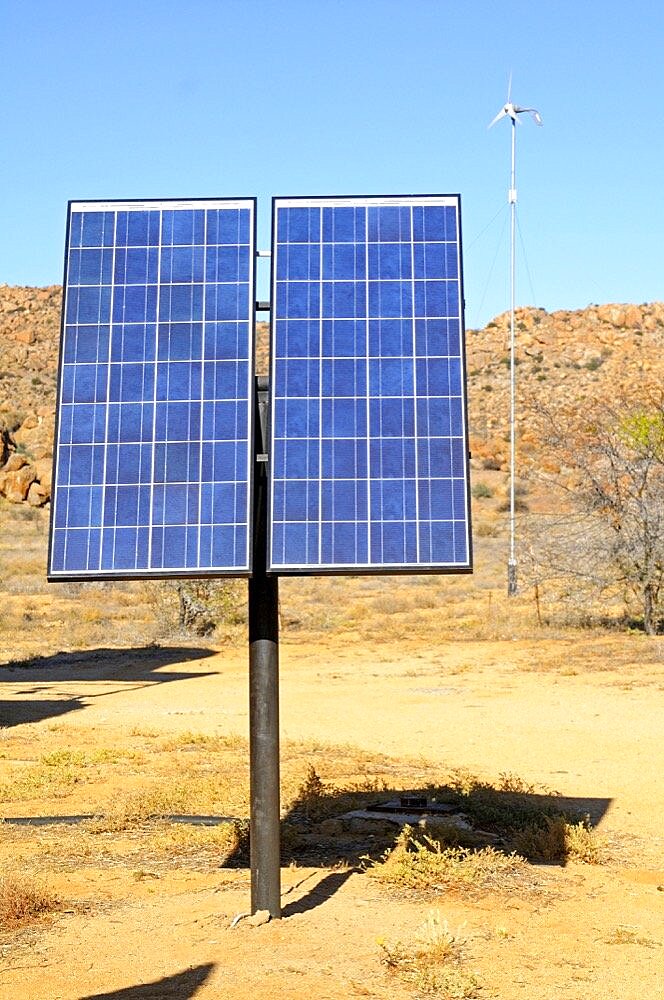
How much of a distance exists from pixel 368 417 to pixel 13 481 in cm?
6152

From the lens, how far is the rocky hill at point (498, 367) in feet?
253

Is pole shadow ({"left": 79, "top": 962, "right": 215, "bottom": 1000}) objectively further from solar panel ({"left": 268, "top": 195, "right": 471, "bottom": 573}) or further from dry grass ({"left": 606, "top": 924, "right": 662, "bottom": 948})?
dry grass ({"left": 606, "top": 924, "right": 662, "bottom": 948})

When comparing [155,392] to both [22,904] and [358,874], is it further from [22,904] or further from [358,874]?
[358,874]

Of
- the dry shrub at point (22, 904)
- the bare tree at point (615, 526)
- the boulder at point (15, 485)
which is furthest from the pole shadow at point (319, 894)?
the boulder at point (15, 485)

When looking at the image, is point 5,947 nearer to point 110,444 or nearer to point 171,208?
point 110,444

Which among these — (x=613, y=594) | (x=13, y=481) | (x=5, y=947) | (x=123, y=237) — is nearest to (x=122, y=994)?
(x=5, y=947)

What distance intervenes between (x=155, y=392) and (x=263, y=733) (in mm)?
2844

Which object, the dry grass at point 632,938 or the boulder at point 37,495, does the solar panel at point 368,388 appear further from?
the boulder at point 37,495

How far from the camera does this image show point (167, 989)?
25.2 feet

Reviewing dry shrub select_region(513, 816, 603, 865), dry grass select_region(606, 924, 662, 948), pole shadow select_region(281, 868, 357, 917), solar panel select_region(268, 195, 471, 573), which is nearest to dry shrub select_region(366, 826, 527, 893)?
pole shadow select_region(281, 868, 357, 917)

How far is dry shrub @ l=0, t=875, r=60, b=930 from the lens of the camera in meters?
9.21

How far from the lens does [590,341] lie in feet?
326

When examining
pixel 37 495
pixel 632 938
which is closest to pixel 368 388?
pixel 632 938

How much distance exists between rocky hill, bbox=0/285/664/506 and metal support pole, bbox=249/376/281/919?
6084 cm
